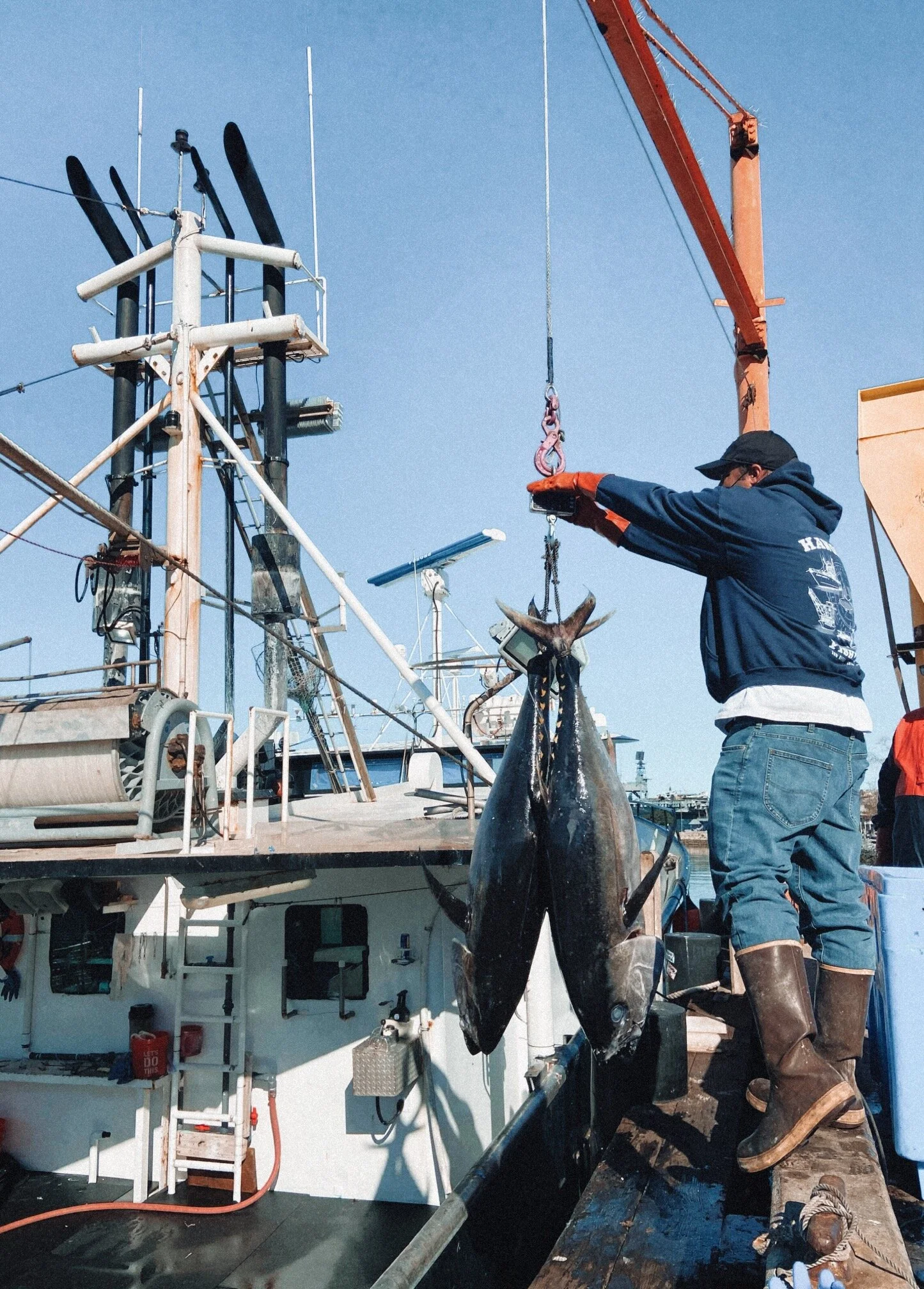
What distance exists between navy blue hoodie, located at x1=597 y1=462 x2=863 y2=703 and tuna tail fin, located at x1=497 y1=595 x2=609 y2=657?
0.51 metres

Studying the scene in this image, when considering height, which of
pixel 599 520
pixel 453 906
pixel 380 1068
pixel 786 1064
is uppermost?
pixel 599 520

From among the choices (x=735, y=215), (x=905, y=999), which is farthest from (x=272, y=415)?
(x=905, y=999)

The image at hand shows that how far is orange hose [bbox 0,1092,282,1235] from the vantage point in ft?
24.1

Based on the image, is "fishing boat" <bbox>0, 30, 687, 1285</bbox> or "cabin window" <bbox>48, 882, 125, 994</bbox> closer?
"fishing boat" <bbox>0, 30, 687, 1285</bbox>

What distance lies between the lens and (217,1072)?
7777mm

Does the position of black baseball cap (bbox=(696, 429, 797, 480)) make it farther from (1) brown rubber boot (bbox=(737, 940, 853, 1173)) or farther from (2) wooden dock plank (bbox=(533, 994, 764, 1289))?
(2) wooden dock plank (bbox=(533, 994, 764, 1289))

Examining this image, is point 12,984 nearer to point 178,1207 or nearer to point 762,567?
point 178,1207

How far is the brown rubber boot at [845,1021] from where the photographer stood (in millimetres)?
2732

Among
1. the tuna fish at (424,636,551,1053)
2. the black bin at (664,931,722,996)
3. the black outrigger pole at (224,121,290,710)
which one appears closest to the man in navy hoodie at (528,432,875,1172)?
the tuna fish at (424,636,551,1053)

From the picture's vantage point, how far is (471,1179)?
3084 millimetres

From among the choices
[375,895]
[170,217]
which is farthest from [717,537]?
[170,217]

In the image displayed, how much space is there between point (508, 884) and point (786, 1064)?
3.11 ft

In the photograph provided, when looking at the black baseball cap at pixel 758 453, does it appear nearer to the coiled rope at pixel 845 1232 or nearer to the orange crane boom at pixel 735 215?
the coiled rope at pixel 845 1232

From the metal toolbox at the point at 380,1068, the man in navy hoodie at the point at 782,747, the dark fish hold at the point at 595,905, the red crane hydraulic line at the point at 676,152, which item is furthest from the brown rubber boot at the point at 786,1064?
the red crane hydraulic line at the point at 676,152
